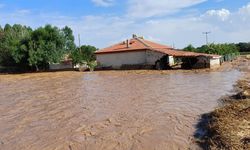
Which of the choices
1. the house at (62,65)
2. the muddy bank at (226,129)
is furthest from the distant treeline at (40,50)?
the muddy bank at (226,129)

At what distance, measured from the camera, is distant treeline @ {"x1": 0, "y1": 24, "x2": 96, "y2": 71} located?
4672 centimetres

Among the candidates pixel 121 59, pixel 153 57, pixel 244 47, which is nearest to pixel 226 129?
pixel 153 57

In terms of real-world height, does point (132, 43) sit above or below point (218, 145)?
above

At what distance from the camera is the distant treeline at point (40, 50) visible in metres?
46.7

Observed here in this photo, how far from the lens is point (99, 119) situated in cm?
1200

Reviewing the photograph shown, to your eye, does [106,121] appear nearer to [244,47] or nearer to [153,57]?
[153,57]

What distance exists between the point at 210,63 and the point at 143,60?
8.43 m

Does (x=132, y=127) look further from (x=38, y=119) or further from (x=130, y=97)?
(x=130, y=97)

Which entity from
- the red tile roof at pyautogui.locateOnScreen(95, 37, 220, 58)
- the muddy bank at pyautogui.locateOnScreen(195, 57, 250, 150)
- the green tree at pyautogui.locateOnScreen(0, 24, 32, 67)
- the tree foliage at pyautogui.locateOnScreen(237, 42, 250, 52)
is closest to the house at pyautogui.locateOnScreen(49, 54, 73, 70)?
the green tree at pyautogui.locateOnScreen(0, 24, 32, 67)

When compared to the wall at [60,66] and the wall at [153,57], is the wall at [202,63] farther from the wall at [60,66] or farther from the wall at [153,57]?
the wall at [60,66]

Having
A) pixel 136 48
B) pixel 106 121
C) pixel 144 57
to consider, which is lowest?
pixel 106 121

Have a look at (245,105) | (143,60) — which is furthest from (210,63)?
(245,105)

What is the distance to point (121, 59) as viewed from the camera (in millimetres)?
42656

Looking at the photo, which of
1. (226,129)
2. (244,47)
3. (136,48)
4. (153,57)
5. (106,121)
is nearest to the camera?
(226,129)
